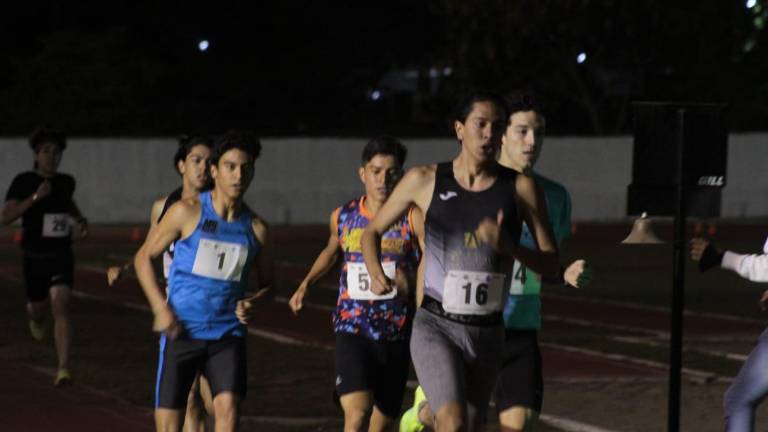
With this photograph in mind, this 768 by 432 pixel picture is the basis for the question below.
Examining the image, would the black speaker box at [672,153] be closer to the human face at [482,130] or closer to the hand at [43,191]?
the human face at [482,130]

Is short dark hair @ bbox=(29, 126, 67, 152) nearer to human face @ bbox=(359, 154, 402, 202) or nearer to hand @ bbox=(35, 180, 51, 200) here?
hand @ bbox=(35, 180, 51, 200)

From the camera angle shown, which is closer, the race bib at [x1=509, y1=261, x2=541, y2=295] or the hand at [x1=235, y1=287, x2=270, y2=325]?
the hand at [x1=235, y1=287, x2=270, y2=325]

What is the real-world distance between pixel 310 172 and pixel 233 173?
3405cm

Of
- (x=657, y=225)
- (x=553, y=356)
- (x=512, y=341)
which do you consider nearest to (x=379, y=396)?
(x=512, y=341)

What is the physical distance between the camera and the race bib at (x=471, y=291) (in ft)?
Answer: 22.6

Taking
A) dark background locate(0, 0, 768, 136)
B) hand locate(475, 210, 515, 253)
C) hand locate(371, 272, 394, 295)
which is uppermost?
dark background locate(0, 0, 768, 136)

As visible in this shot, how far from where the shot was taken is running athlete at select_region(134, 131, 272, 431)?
773 centimetres

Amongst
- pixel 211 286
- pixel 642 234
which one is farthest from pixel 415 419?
pixel 642 234

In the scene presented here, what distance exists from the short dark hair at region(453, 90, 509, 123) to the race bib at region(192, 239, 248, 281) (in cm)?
136

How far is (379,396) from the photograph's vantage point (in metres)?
8.16

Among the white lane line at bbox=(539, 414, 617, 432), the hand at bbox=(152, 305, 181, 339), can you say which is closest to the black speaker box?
the white lane line at bbox=(539, 414, 617, 432)

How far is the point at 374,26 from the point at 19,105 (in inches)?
607

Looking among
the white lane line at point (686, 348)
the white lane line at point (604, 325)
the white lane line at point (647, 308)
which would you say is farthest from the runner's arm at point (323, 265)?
the white lane line at point (647, 308)

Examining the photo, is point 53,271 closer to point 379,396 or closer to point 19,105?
point 379,396
